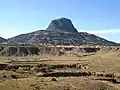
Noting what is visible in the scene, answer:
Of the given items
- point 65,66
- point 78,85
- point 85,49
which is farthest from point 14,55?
point 78,85

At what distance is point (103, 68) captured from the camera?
78750mm

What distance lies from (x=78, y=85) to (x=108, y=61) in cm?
4068

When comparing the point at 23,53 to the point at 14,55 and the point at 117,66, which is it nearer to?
the point at 14,55

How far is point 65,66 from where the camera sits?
289 feet

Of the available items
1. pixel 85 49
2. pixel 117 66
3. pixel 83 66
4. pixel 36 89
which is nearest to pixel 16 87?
pixel 36 89

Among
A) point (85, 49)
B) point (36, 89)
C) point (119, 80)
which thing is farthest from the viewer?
point (85, 49)

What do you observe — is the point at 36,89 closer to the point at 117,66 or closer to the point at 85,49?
the point at 117,66

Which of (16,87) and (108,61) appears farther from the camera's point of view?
(108,61)

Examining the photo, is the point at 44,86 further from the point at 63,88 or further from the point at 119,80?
the point at 119,80

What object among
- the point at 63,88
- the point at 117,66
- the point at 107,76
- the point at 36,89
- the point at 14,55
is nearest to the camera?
the point at 36,89

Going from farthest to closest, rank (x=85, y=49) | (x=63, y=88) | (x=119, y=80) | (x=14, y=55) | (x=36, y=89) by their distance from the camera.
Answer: (x=85, y=49)
(x=14, y=55)
(x=119, y=80)
(x=63, y=88)
(x=36, y=89)

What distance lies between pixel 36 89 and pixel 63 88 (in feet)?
14.9

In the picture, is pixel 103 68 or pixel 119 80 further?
pixel 103 68

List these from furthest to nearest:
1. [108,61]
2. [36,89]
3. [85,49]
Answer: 1. [85,49]
2. [108,61]
3. [36,89]
